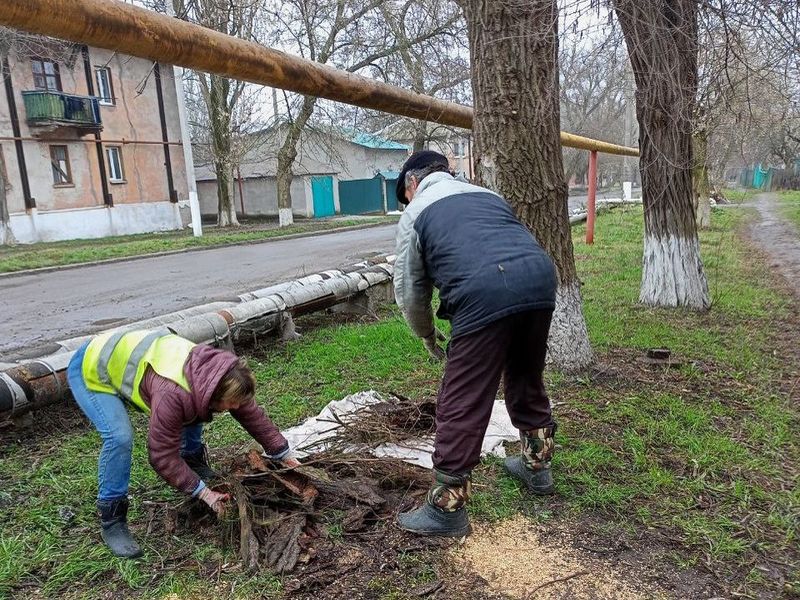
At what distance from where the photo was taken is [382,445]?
3537 mm

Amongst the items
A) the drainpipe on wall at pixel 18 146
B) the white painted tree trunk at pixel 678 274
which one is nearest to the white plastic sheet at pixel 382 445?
the white painted tree trunk at pixel 678 274

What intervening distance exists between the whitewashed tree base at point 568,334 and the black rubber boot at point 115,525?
3.12m

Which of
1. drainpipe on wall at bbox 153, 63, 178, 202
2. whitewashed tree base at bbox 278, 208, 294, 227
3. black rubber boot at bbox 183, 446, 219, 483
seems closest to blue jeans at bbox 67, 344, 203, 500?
black rubber boot at bbox 183, 446, 219, 483

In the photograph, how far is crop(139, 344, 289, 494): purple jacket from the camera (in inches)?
99.5

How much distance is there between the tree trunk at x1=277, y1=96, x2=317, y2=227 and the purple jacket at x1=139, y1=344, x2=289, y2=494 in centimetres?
1809

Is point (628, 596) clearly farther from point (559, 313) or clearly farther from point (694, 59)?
point (694, 59)

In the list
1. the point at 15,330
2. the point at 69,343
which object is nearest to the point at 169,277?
the point at 15,330

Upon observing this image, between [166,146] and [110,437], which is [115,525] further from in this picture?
[166,146]

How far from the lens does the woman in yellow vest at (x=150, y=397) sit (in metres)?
2.55

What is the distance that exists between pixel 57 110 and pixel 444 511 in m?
22.9

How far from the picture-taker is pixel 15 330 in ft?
23.4

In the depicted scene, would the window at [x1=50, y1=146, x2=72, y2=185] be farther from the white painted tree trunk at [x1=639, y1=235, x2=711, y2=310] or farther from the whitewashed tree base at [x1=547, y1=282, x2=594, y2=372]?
the whitewashed tree base at [x1=547, y1=282, x2=594, y2=372]

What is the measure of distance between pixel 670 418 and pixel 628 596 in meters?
1.80

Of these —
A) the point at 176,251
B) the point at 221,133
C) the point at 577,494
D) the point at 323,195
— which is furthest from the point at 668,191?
the point at 323,195
